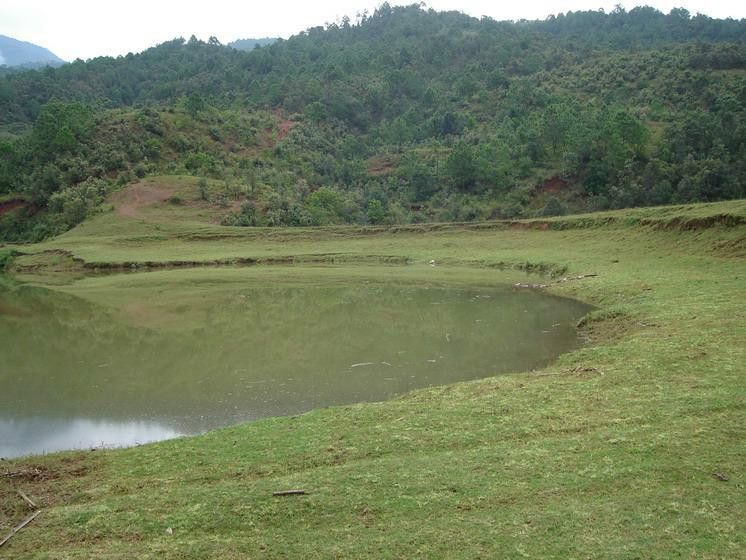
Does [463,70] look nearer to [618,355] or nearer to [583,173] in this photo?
[583,173]

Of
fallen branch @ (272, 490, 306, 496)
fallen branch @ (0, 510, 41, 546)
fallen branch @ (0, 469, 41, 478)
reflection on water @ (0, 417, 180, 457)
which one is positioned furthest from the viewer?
reflection on water @ (0, 417, 180, 457)

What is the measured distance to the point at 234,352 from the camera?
17.5 metres

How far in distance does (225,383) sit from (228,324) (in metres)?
7.45

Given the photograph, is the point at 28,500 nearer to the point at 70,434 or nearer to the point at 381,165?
the point at 70,434

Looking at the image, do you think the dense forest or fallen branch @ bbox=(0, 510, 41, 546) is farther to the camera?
the dense forest

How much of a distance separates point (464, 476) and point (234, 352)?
10.9m

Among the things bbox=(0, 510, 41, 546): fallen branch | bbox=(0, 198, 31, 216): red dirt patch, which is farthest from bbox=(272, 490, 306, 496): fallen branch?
bbox=(0, 198, 31, 216): red dirt patch

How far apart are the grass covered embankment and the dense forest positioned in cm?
4520

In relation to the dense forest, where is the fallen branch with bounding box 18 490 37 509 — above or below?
below

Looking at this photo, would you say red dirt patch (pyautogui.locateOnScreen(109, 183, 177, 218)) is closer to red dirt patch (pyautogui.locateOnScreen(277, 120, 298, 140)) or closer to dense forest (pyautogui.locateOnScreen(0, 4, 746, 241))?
dense forest (pyautogui.locateOnScreen(0, 4, 746, 241))

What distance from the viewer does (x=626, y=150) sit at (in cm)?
6041

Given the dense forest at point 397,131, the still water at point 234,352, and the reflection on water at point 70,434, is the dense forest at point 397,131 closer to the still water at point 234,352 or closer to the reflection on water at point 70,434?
the still water at point 234,352

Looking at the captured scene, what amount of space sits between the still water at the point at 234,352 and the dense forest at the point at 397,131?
103ft

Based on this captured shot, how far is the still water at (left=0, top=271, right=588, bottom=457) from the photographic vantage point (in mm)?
12516
